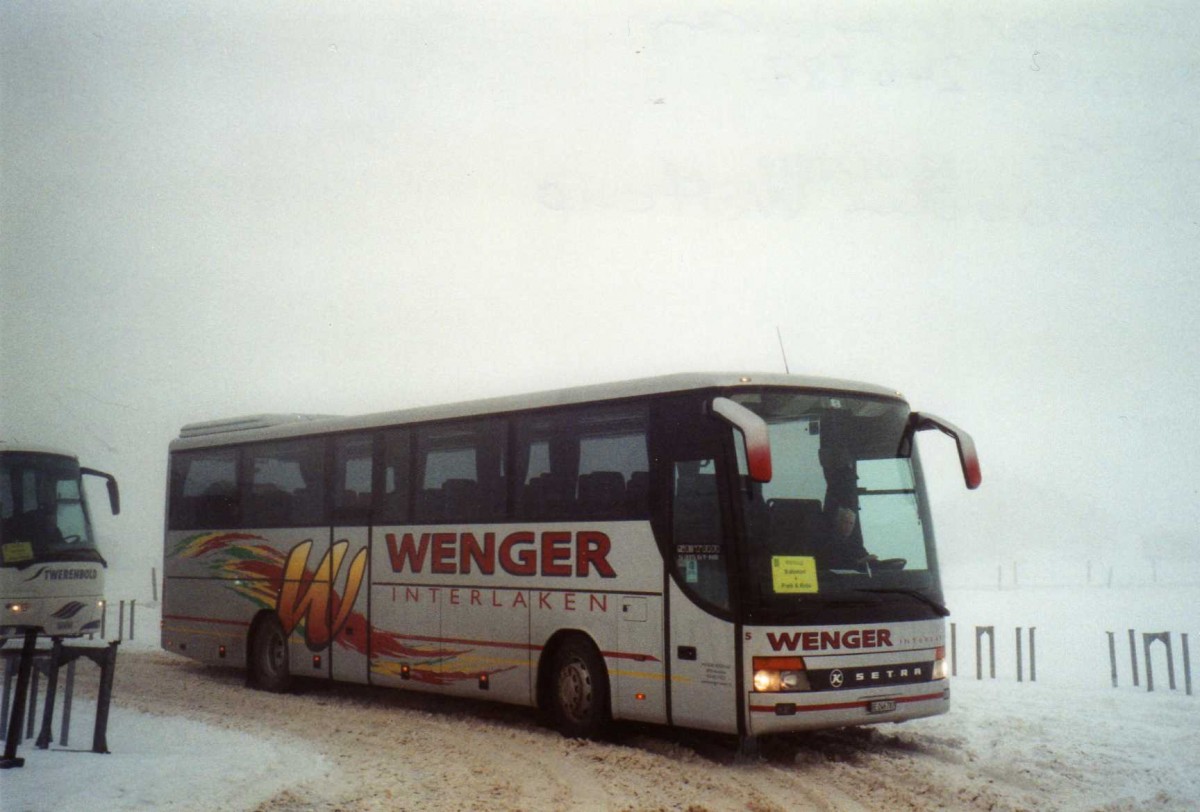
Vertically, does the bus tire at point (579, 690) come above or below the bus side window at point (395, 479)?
below

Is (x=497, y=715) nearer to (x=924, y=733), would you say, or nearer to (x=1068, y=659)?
(x=924, y=733)

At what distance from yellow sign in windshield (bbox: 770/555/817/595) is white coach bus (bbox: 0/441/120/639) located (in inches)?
482

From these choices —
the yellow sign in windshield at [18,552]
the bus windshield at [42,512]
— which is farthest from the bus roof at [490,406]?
the yellow sign in windshield at [18,552]

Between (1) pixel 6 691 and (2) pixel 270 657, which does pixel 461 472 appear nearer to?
(1) pixel 6 691

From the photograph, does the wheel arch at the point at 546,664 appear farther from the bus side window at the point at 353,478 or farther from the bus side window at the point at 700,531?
the bus side window at the point at 353,478

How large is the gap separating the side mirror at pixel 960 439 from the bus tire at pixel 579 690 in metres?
3.61

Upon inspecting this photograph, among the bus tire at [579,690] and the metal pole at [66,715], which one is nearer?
the metal pole at [66,715]

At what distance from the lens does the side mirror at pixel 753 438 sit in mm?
8938

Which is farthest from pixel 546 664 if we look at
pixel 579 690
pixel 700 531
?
pixel 700 531

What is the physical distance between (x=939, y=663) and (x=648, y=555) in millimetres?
2710

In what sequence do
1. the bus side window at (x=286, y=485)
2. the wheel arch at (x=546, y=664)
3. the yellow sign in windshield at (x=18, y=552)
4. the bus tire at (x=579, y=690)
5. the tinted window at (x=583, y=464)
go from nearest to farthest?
the tinted window at (x=583, y=464), the bus tire at (x=579, y=690), the wheel arch at (x=546, y=664), the bus side window at (x=286, y=485), the yellow sign in windshield at (x=18, y=552)

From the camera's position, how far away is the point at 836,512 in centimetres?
1027

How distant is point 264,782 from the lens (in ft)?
29.2

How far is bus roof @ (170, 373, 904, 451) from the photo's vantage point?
10.6 m
